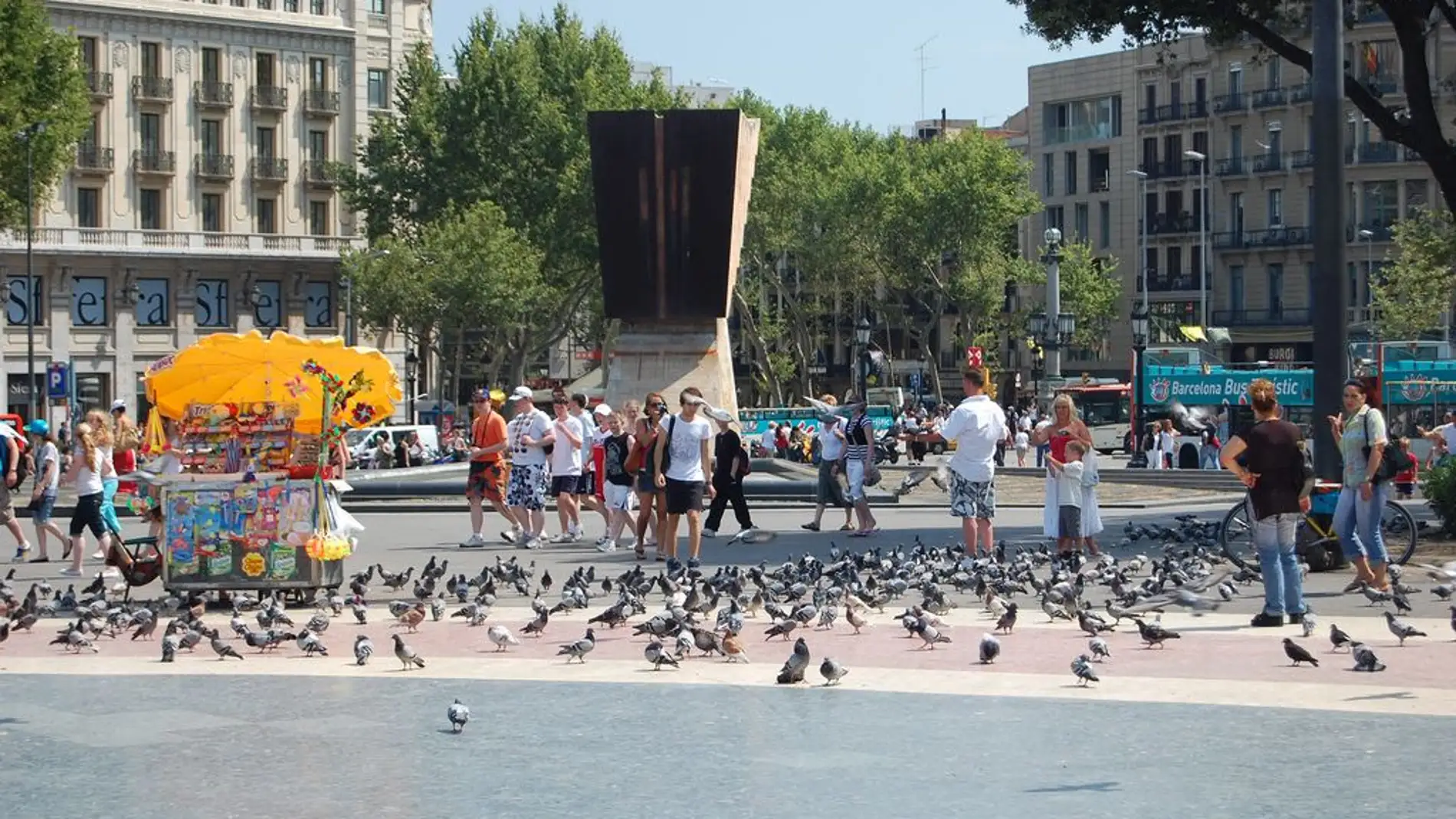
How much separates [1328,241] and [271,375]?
9.07 metres

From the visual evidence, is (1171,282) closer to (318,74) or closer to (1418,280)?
(1418,280)

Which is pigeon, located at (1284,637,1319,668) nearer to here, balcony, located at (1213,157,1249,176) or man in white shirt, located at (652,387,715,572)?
man in white shirt, located at (652,387,715,572)

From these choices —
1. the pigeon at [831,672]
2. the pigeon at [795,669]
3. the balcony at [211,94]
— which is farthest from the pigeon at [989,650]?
the balcony at [211,94]

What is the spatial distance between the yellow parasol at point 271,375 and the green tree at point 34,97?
30878mm

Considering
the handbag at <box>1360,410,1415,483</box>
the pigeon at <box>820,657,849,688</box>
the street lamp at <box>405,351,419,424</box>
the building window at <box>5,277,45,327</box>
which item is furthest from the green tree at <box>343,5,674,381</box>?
the pigeon at <box>820,657,849,688</box>

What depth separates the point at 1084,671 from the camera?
1163 cm

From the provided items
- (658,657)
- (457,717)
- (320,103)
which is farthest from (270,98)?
(457,717)

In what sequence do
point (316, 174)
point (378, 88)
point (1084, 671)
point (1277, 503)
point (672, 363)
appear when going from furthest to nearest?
point (378, 88), point (316, 174), point (672, 363), point (1277, 503), point (1084, 671)

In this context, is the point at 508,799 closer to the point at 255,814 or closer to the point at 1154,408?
the point at 255,814

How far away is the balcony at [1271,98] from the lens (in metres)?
82.2

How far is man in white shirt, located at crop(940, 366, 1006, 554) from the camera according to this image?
18.7m

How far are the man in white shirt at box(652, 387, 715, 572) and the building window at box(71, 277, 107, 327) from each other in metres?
56.7

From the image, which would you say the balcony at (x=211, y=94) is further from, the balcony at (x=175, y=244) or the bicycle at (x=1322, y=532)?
the bicycle at (x=1322, y=532)

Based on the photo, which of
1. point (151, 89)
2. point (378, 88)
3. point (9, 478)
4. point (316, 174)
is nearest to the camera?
point (9, 478)
